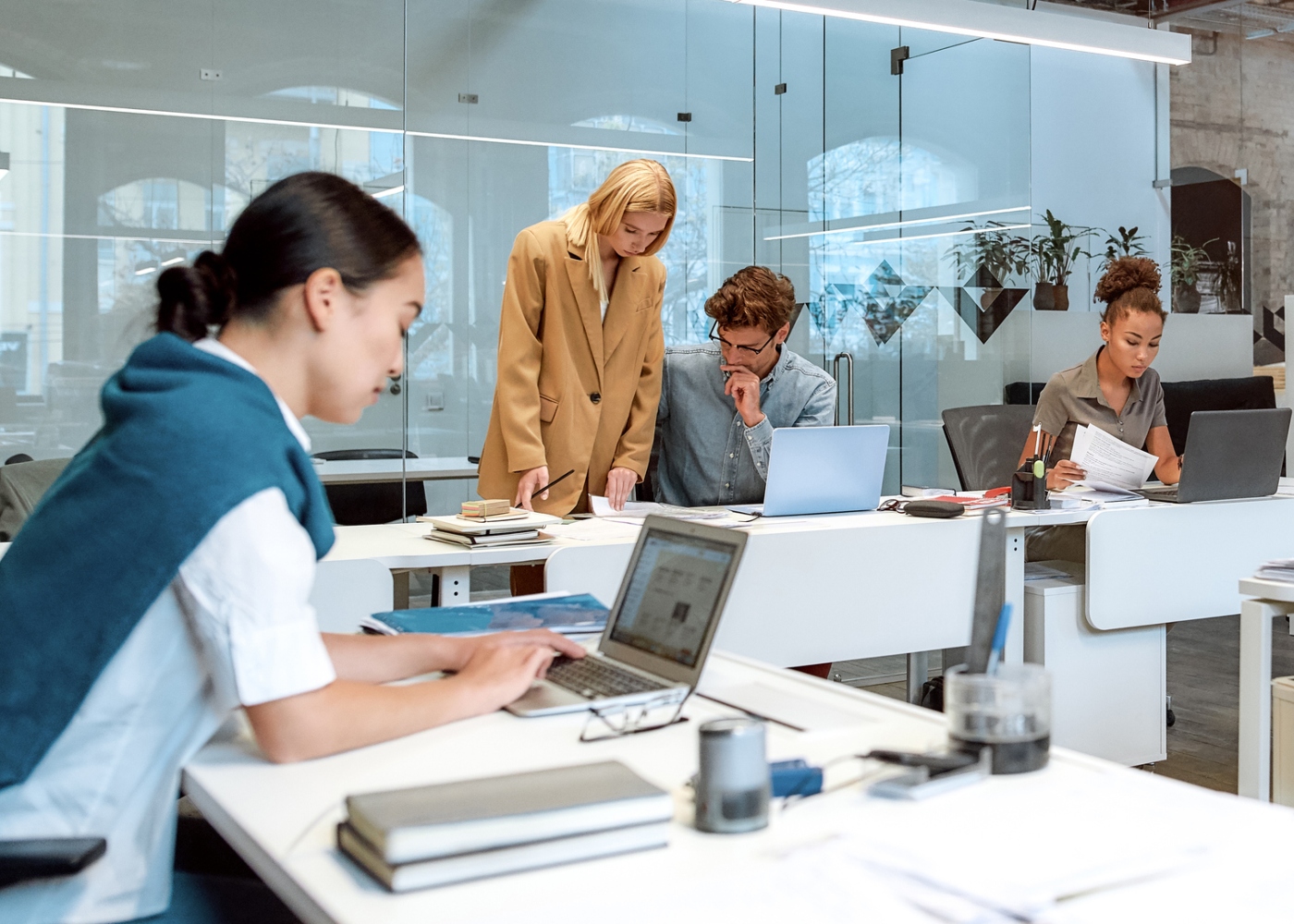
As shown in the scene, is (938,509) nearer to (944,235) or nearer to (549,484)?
(549,484)

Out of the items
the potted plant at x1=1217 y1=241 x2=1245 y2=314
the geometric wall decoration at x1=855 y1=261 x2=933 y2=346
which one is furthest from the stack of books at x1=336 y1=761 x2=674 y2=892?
the potted plant at x1=1217 y1=241 x2=1245 y2=314

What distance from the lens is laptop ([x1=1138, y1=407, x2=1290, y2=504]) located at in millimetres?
3043

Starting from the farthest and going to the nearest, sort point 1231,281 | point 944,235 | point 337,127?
point 1231,281 → point 944,235 → point 337,127

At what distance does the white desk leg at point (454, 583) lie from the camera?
2424 mm

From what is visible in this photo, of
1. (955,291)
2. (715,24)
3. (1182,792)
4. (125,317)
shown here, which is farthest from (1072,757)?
(955,291)

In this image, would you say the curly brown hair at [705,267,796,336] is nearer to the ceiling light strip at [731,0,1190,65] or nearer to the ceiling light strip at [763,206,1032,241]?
the ceiling light strip at [731,0,1190,65]

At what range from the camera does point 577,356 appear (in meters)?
3.20

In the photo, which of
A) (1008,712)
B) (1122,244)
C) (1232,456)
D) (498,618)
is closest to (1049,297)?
(1122,244)

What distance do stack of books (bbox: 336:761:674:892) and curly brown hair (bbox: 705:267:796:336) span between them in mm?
2280

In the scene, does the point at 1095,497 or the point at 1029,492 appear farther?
the point at 1095,497

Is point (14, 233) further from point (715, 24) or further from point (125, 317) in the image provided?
point (715, 24)

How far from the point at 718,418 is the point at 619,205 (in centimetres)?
70

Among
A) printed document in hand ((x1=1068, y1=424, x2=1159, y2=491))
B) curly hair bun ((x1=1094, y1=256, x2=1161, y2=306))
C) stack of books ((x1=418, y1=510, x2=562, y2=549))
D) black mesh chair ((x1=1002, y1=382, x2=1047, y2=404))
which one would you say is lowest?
stack of books ((x1=418, y1=510, x2=562, y2=549))

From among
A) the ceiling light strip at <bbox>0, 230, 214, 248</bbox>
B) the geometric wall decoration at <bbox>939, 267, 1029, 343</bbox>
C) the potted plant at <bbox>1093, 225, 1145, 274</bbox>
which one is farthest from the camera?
the potted plant at <bbox>1093, 225, 1145, 274</bbox>
